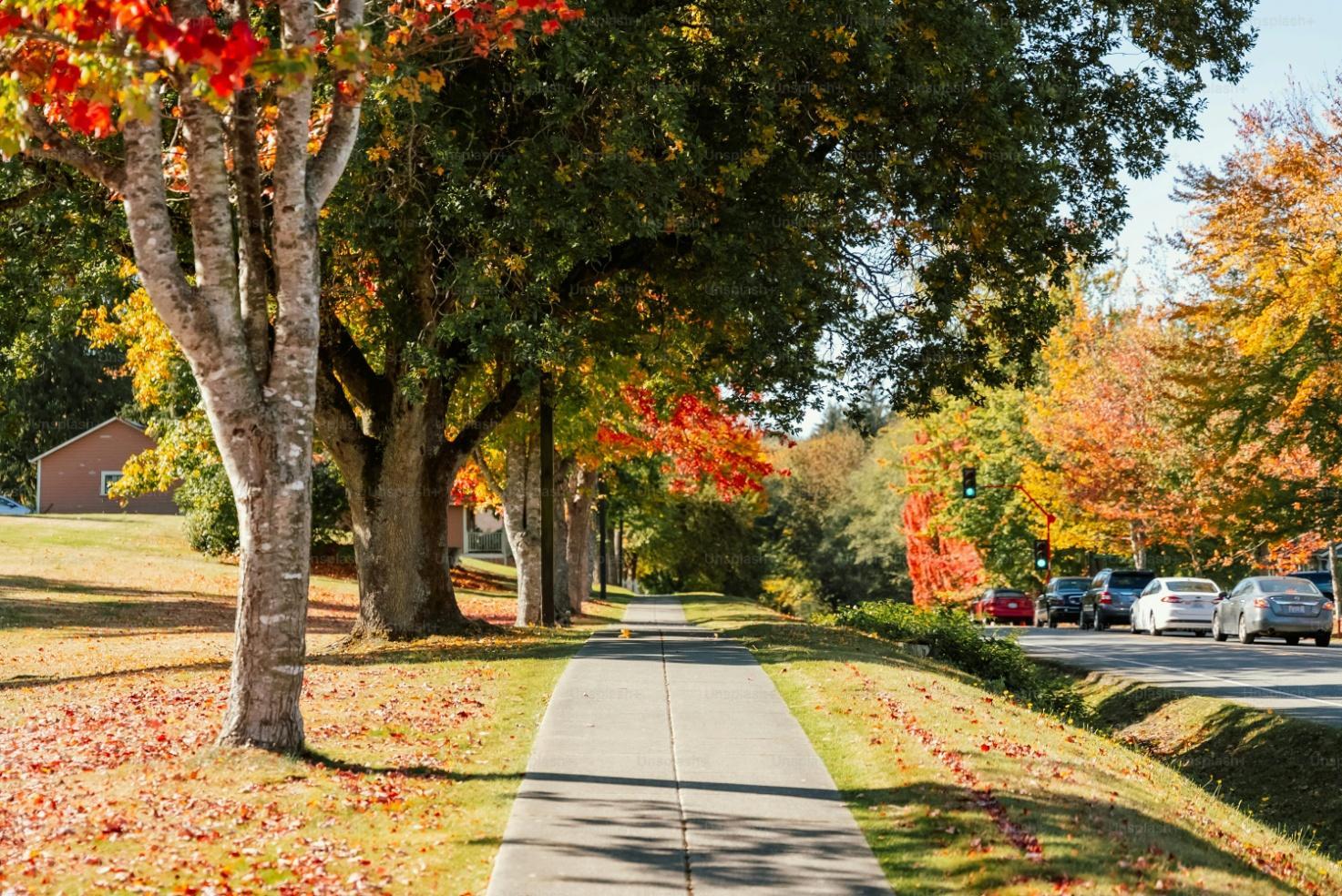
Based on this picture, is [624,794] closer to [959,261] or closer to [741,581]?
[959,261]

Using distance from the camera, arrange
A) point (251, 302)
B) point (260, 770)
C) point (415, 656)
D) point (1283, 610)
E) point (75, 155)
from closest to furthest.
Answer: point (260, 770) → point (75, 155) → point (251, 302) → point (415, 656) → point (1283, 610)

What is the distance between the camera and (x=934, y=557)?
2692 inches

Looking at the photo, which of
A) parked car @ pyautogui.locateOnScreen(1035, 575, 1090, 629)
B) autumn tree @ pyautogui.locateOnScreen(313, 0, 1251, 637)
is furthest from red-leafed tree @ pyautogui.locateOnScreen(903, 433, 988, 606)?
autumn tree @ pyautogui.locateOnScreen(313, 0, 1251, 637)

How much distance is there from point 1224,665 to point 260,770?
2016 centimetres

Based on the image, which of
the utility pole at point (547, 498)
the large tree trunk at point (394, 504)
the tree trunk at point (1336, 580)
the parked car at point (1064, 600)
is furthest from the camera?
the parked car at point (1064, 600)

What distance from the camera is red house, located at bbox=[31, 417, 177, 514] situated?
60.9m

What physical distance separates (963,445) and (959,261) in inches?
1776

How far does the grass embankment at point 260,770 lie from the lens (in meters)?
7.15

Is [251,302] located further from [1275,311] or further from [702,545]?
[702,545]

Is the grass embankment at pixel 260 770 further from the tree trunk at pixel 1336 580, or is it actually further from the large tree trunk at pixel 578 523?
the tree trunk at pixel 1336 580

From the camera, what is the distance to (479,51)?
11664 millimetres

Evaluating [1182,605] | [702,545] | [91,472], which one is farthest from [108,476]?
[1182,605]

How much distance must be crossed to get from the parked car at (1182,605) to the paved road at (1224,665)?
37cm

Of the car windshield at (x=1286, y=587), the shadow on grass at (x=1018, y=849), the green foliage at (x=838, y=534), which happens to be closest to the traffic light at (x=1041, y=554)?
the car windshield at (x=1286, y=587)
